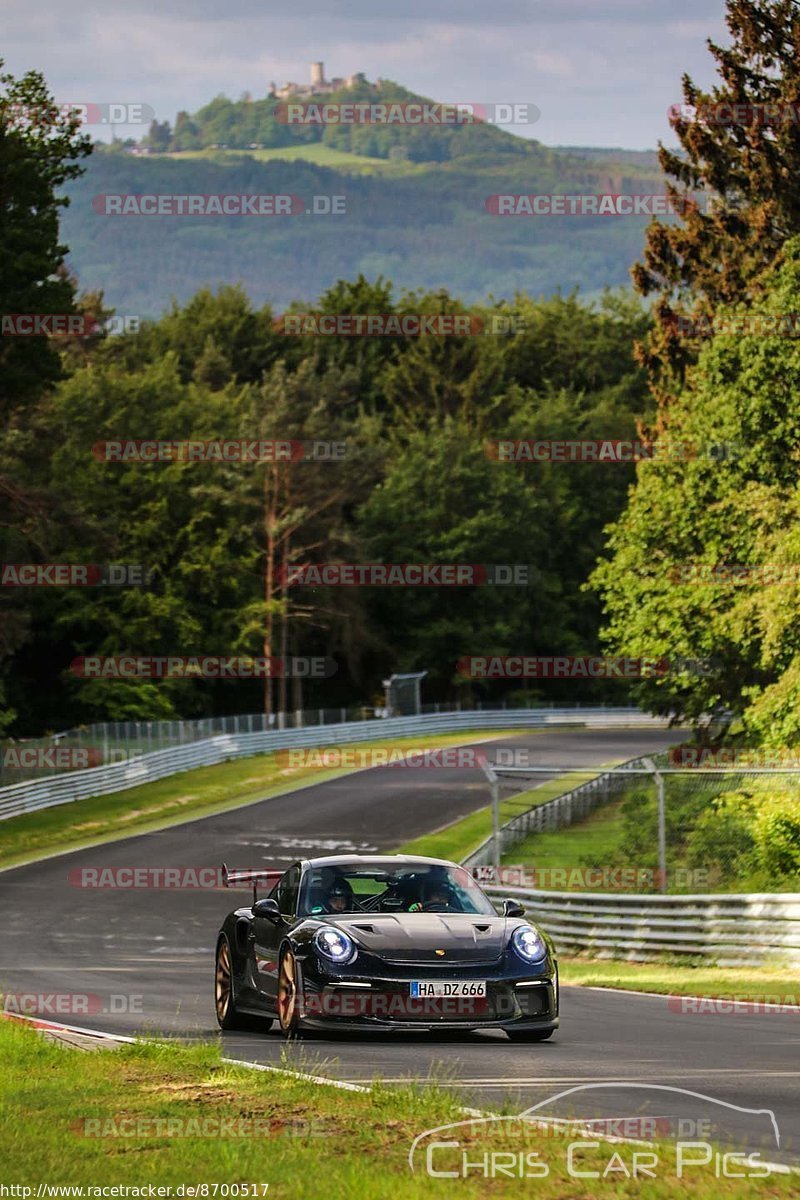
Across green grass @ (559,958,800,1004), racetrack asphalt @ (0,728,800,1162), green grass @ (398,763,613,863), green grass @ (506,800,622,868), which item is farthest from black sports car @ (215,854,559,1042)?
green grass @ (398,763,613,863)

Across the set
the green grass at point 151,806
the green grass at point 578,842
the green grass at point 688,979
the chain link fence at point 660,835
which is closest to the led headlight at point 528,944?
the green grass at point 688,979

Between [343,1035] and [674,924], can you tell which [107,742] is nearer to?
[674,924]

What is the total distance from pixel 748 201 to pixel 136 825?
74.1 feet

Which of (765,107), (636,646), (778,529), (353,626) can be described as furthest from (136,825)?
(353,626)

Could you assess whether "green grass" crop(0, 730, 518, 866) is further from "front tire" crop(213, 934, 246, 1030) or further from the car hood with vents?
the car hood with vents

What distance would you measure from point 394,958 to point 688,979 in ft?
31.5

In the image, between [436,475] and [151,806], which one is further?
[436,475]

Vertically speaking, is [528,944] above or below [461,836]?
above

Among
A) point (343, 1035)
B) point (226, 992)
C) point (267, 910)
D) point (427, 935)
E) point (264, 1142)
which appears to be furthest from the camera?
point (226, 992)

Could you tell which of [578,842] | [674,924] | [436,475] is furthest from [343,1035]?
[436,475]

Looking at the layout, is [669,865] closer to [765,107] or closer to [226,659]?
[765,107]

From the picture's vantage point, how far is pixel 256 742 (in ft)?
227

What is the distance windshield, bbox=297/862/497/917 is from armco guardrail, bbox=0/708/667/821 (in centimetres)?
3423

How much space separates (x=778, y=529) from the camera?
38.3 m
